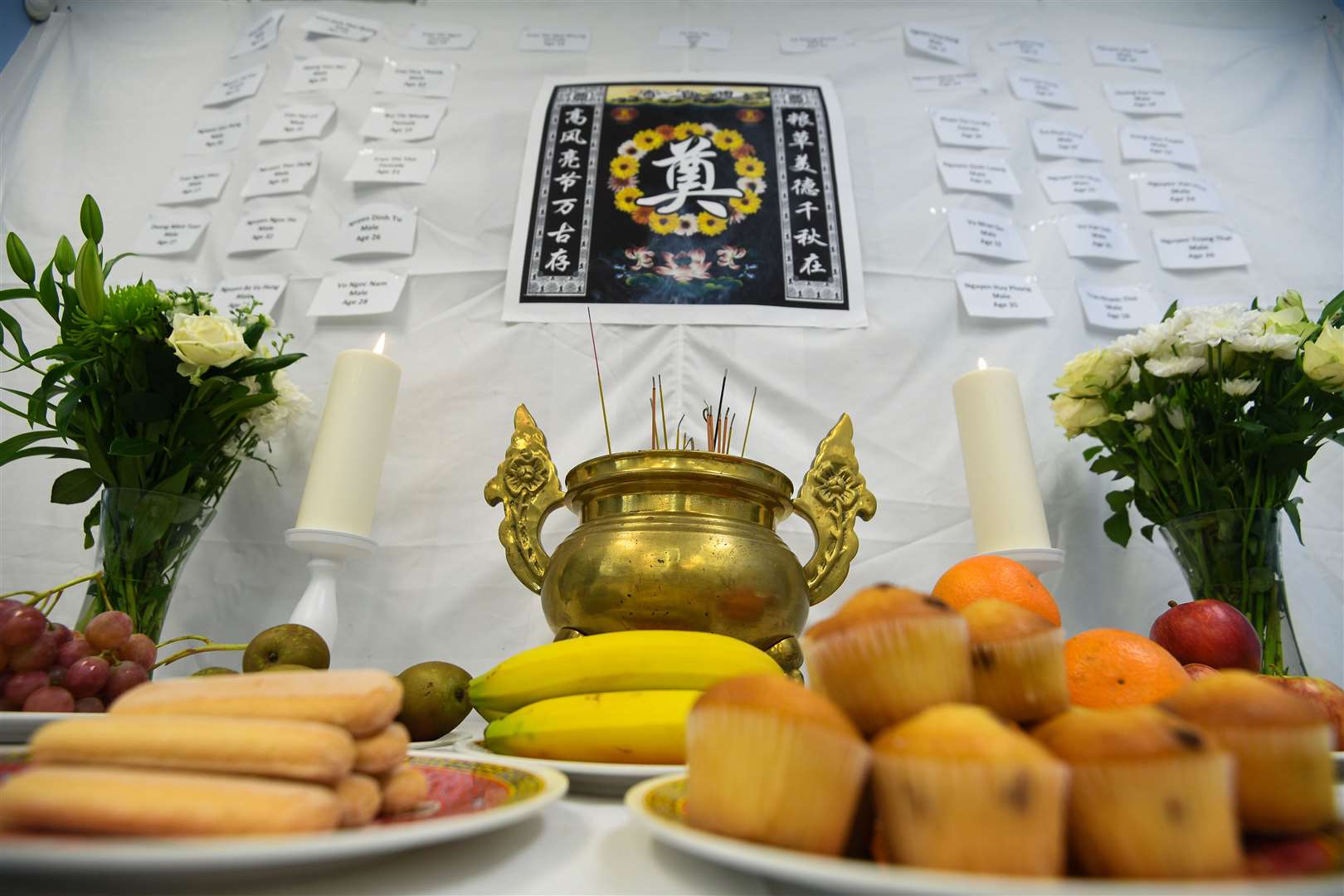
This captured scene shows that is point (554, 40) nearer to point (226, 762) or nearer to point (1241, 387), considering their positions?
point (1241, 387)

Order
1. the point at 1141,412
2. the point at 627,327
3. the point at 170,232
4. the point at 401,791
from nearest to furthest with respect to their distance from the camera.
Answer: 1. the point at 401,791
2. the point at 1141,412
3. the point at 627,327
4. the point at 170,232

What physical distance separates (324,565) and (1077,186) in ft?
4.17

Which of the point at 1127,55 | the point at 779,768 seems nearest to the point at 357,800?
the point at 779,768

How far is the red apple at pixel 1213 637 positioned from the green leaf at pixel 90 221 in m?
1.16

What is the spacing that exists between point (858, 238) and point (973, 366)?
0.27 m

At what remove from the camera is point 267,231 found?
1180 millimetres

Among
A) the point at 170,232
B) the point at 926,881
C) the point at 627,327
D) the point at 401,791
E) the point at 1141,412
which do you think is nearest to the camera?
the point at 926,881

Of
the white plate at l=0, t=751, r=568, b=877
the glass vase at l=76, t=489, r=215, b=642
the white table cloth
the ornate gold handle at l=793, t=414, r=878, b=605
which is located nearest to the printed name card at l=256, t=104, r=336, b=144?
the white table cloth

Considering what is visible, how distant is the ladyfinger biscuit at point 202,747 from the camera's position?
9.6 inches

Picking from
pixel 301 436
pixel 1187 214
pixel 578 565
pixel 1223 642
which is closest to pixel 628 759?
pixel 578 565

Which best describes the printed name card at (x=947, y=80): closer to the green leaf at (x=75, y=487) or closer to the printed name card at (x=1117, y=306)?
the printed name card at (x=1117, y=306)

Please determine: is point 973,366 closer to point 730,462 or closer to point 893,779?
point 730,462

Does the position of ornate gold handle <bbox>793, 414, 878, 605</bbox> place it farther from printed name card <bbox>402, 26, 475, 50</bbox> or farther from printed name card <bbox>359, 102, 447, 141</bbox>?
printed name card <bbox>402, 26, 475, 50</bbox>

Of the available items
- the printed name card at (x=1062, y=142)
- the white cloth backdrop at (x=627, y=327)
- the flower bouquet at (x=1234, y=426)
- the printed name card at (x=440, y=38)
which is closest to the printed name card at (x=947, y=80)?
the white cloth backdrop at (x=627, y=327)
